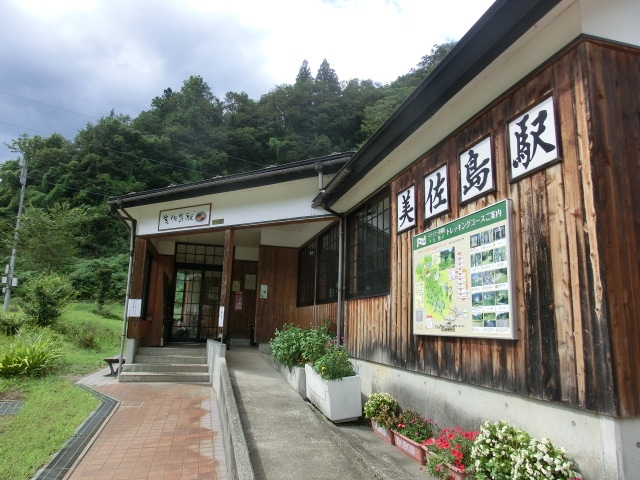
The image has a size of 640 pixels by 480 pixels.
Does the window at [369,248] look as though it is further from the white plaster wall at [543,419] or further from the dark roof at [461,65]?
the white plaster wall at [543,419]

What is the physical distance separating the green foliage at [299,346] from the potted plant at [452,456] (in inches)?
128

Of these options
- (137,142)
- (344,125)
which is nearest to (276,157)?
(344,125)

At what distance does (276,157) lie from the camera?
37406 mm

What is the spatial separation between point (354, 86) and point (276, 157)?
13.2 m

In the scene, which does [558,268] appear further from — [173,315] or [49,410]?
[173,315]

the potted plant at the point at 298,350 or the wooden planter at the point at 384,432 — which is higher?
the potted plant at the point at 298,350

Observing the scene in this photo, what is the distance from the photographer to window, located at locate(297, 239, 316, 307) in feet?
35.3

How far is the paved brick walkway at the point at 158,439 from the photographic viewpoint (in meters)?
4.70

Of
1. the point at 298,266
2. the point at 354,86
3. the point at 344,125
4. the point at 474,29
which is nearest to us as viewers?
the point at 474,29

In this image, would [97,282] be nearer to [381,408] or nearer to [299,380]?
[299,380]

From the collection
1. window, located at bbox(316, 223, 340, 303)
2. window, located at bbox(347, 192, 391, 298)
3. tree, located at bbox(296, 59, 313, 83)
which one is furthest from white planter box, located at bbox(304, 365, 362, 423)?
tree, located at bbox(296, 59, 313, 83)

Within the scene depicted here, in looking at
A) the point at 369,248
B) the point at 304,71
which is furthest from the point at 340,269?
the point at 304,71

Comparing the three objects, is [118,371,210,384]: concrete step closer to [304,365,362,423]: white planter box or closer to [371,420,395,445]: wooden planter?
[304,365,362,423]: white planter box

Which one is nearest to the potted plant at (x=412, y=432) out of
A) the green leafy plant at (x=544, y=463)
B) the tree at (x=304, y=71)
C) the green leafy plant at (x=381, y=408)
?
the green leafy plant at (x=381, y=408)
